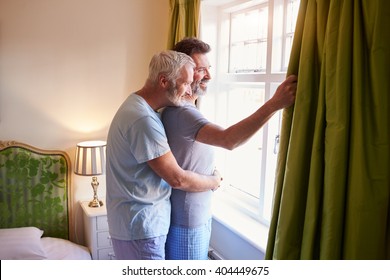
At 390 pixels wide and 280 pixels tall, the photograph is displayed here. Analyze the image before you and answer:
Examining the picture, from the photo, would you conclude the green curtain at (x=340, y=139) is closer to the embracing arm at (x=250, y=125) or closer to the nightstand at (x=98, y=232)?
the embracing arm at (x=250, y=125)

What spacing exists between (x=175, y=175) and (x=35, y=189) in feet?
5.23

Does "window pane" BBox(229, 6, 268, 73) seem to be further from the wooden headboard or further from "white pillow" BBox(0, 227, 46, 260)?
"white pillow" BBox(0, 227, 46, 260)

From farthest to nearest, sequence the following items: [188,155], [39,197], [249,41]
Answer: [39,197], [249,41], [188,155]

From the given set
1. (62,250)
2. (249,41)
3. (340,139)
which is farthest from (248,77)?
(62,250)

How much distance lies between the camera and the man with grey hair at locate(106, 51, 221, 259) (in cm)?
132

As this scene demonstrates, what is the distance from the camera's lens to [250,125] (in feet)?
4.33

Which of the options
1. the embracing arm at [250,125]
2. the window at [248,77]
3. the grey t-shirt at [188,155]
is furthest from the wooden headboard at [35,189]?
the embracing arm at [250,125]

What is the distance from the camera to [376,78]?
1025 millimetres

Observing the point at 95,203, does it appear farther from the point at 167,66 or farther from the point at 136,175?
the point at 167,66

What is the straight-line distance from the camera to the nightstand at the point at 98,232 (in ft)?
8.11

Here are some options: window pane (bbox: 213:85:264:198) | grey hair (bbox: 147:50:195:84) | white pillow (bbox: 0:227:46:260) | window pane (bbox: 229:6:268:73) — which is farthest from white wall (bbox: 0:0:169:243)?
grey hair (bbox: 147:50:195:84)

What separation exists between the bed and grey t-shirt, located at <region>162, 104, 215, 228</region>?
47.8 inches
